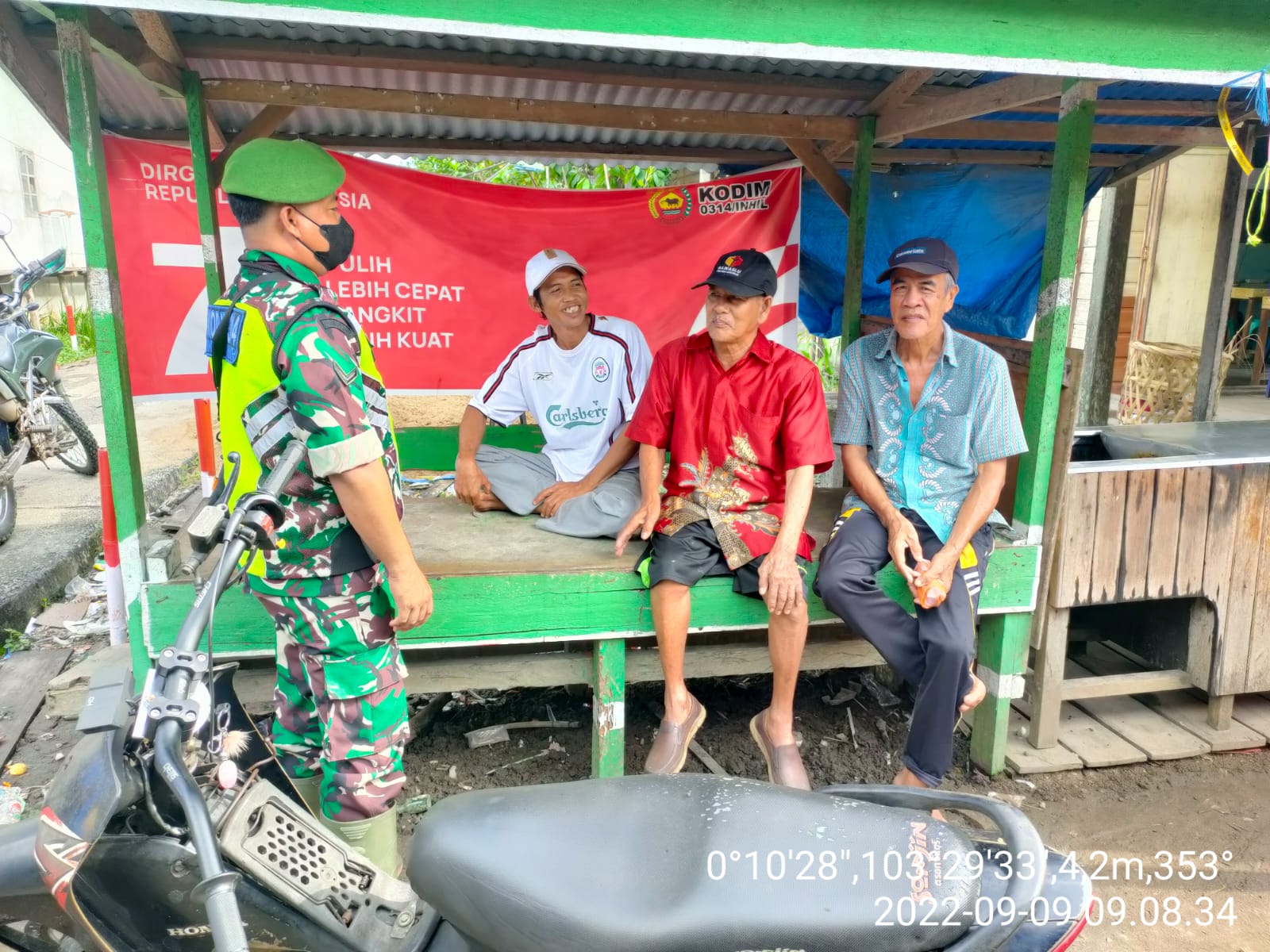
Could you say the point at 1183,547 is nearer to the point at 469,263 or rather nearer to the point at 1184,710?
the point at 1184,710

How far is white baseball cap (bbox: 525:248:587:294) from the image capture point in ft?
11.2

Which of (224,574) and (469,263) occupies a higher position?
(469,263)

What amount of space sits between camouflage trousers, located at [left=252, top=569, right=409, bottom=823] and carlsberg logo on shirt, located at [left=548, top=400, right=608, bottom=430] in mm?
1509

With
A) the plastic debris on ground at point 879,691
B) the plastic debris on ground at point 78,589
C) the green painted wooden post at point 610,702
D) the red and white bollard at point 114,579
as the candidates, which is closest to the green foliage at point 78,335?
the plastic debris on ground at point 78,589

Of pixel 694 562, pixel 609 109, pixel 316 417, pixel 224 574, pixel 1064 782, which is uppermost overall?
pixel 609 109

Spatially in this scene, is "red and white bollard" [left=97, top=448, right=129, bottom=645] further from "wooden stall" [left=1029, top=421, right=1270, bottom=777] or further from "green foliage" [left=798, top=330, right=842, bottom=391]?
"green foliage" [left=798, top=330, right=842, bottom=391]

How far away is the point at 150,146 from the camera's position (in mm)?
4156

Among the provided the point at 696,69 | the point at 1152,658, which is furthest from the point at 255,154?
the point at 1152,658

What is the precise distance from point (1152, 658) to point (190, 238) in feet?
16.2

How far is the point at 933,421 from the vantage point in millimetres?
3066

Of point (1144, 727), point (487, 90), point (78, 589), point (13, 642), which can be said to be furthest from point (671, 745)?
point (78, 589)

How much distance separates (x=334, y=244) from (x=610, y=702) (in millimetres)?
1756

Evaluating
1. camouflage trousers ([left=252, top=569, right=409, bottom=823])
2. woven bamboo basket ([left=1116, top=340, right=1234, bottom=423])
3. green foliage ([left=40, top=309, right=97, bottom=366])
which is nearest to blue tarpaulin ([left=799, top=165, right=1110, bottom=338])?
woven bamboo basket ([left=1116, top=340, right=1234, bottom=423])

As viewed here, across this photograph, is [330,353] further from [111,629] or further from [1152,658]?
[1152,658]
